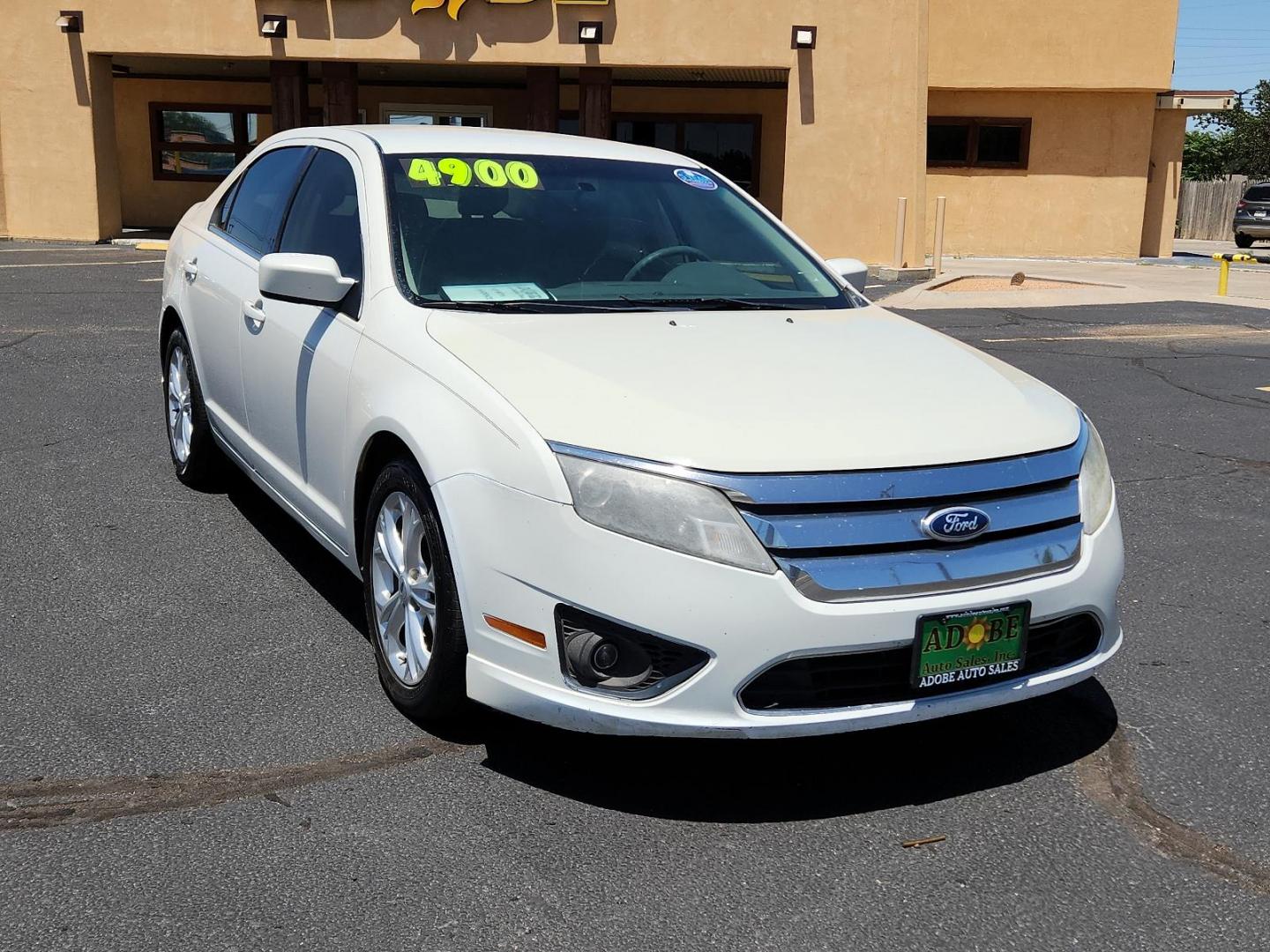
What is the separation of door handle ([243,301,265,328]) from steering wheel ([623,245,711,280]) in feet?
4.55

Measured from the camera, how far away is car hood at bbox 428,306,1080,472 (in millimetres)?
3166

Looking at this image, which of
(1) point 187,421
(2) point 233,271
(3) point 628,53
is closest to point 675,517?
(2) point 233,271

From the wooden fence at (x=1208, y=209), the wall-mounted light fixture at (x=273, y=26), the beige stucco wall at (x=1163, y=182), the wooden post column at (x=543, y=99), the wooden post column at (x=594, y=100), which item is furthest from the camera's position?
the wooden fence at (x=1208, y=209)

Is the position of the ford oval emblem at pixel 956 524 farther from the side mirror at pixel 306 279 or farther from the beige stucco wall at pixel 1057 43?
the beige stucco wall at pixel 1057 43

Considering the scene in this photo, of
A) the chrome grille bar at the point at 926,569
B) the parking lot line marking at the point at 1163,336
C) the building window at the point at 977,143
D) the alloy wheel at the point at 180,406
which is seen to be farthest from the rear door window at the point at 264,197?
the building window at the point at 977,143

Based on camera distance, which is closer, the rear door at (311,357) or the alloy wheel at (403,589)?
the alloy wheel at (403,589)

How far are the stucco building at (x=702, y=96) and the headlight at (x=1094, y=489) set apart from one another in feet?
55.9

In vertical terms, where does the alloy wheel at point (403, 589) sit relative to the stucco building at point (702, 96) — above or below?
below

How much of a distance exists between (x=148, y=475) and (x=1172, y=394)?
7.06m

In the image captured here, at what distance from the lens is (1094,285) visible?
62.0 feet

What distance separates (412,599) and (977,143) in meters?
25.5

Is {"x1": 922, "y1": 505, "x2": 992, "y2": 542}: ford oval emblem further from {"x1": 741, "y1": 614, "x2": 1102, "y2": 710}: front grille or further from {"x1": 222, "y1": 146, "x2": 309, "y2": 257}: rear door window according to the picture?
{"x1": 222, "y1": 146, "x2": 309, "y2": 257}: rear door window

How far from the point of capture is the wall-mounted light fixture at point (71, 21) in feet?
66.3

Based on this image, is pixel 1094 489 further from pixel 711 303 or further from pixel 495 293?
pixel 495 293
